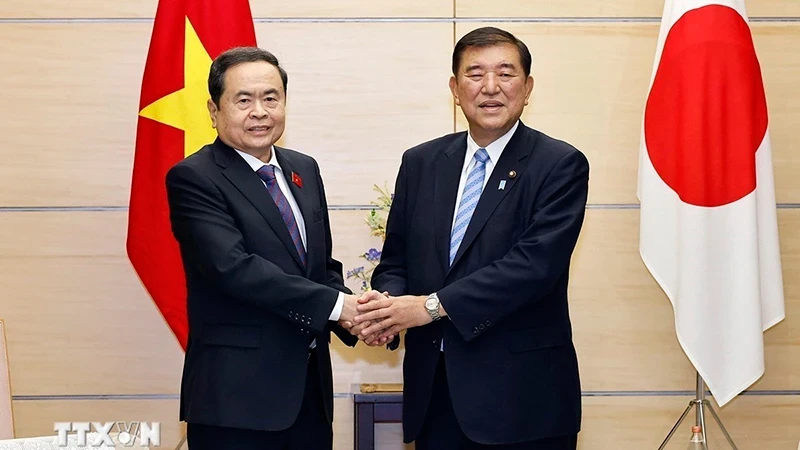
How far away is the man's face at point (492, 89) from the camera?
3.05 metres

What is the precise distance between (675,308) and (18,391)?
9.67 feet

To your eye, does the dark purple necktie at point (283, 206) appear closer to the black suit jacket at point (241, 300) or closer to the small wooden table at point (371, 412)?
the black suit jacket at point (241, 300)

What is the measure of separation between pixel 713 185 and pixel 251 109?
207 cm

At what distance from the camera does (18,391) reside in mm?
4484

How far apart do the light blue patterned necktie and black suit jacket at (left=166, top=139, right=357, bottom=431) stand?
0.41m

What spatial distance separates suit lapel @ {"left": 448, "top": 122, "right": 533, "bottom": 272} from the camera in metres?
2.96

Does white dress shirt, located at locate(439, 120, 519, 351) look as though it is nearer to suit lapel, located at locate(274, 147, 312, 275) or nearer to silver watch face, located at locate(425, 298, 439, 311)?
silver watch face, located at locate(425, 298, 439, 311)

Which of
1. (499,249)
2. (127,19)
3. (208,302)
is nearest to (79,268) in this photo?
(127,19)

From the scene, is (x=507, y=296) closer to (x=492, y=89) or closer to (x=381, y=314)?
(x=381, y=314)

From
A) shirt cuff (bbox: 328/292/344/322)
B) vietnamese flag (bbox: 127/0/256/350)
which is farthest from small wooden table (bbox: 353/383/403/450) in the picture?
shirt cuff (bbox: 328/292/344/322)

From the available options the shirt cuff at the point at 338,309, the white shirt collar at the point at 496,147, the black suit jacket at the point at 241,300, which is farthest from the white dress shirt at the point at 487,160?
the black suit jacket at the point at 241,300

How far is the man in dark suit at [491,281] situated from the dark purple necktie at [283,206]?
270 mm

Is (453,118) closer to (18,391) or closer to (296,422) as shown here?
(296,422)

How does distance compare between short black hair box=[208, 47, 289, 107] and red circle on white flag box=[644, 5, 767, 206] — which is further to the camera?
red circle on white flag box=[644, 5, 767, 206]
